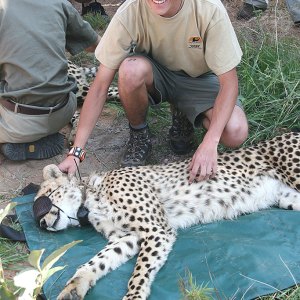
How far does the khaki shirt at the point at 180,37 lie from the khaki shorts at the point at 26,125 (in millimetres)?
680

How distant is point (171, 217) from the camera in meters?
3.42

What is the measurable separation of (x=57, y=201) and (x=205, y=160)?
89cm

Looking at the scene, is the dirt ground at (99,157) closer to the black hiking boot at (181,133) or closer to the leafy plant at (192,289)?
the black hiking boot at (181,133)

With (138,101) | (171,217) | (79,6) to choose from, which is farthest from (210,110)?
(79,6)

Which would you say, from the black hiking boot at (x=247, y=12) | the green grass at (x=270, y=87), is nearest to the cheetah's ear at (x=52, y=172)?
the green grass at (x=270, y=87)

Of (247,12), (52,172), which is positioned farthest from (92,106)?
(247,12)

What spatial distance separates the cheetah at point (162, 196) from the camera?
3227 millimetres

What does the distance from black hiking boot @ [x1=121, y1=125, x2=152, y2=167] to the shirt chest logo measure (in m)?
0.79

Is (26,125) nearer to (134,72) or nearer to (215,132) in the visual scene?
(134,72)

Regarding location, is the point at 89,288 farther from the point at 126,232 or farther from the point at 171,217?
the point at 171,217

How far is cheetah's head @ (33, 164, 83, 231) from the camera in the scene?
336cm

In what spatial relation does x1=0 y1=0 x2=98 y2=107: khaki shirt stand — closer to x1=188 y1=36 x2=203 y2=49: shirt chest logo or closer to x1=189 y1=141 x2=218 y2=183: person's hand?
x1=188 y1=36 x2=203 y2=49: shirt chest logo

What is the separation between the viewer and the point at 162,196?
3490 millimetres

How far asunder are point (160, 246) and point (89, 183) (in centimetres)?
69
